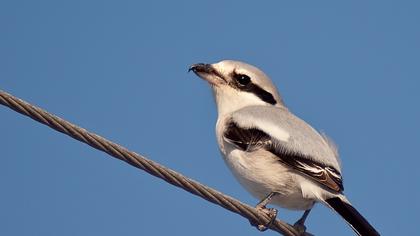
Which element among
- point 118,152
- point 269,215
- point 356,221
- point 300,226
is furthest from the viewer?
point 300,226

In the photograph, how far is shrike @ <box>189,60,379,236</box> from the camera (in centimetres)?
525

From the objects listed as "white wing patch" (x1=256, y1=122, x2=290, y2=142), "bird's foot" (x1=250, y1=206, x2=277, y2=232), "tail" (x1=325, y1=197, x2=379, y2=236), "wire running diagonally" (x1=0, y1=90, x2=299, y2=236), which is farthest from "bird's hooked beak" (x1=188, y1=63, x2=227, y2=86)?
"wire running diagonally" (x1=0, y1=90, x2=299, y2=236)

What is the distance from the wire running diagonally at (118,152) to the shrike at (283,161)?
0.97 m

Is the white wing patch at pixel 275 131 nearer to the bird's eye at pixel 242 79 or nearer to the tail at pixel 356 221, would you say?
the tail at pixel 356 221

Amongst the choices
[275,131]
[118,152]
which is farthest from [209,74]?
[118,152]

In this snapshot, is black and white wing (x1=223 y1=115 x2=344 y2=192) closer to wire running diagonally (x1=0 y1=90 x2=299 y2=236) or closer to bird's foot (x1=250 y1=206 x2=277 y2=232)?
bird's foot (x1=250 y1=206 x2=277 y2=232)

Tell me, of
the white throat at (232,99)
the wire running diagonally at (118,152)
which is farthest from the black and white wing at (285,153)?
the wire running diagonally at (118,152)

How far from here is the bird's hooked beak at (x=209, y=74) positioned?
681 cm

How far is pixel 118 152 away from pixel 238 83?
116 inches

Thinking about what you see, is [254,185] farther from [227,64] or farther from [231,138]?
[227,64]

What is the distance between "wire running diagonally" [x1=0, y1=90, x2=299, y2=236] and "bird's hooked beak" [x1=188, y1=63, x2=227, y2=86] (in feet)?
8.37

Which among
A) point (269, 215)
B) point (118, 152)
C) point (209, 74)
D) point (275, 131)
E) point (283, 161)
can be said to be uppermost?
point (209, 74)

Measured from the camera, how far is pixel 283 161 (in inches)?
215

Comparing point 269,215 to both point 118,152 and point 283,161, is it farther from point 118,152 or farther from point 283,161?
point 118,152
